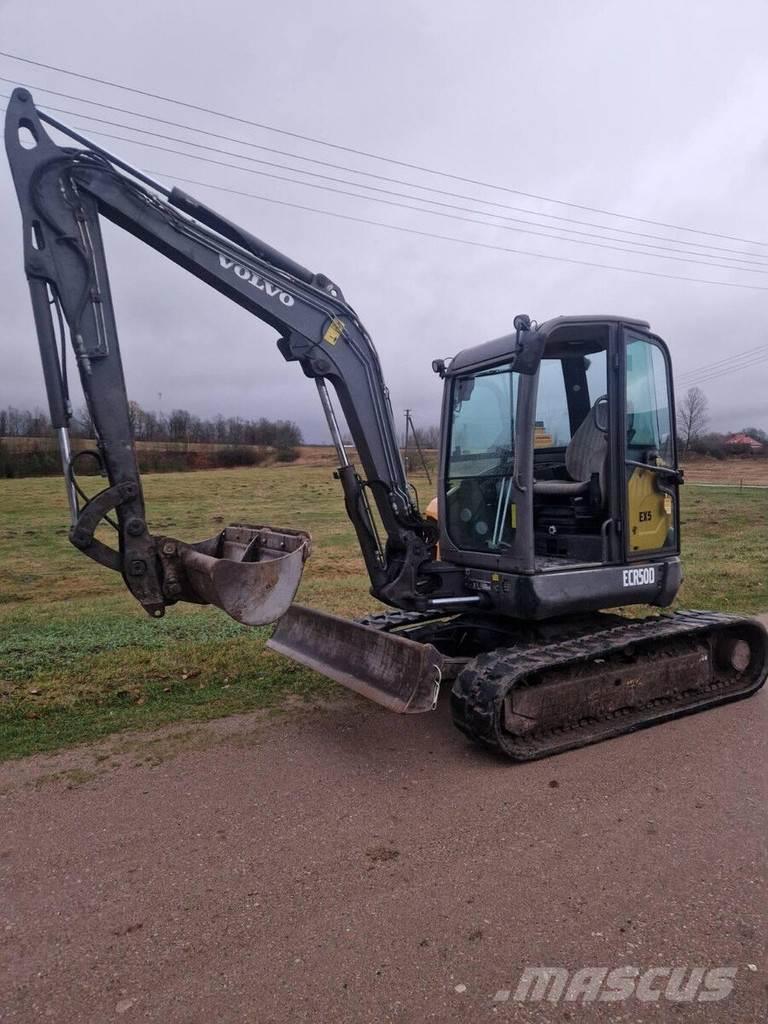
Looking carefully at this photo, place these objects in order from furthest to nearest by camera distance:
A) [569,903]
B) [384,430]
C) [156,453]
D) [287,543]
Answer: [156,453], [384,430], [287,543], [569,903]

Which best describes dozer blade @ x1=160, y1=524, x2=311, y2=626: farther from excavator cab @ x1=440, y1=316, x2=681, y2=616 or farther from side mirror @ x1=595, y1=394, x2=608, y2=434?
side mirror @ x1=595, y1=394, x2=608, y2=434

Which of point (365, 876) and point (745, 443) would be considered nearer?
point (365, 876)

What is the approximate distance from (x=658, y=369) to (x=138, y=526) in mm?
4155

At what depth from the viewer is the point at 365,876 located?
3.41 m

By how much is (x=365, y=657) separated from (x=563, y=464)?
237 cm

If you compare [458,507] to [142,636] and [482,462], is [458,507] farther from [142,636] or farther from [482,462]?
[142,636]

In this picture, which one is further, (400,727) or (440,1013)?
(400,727)

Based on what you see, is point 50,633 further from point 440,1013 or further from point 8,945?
point 440,1013

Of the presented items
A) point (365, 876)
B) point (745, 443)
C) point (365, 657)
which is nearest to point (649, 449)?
point (365, 657)

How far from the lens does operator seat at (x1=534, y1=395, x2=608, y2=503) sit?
579 cm

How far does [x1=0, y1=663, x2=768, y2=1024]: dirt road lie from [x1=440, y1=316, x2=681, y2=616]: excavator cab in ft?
4.41

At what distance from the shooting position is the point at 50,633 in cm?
795

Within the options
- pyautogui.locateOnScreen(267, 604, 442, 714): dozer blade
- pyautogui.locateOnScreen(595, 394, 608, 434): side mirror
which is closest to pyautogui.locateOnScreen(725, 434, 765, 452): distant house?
pyautogui.locateOnScreen(595, 394, 608, 434): side mirror

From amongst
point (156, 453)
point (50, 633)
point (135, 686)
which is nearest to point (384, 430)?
point (135, 686)
